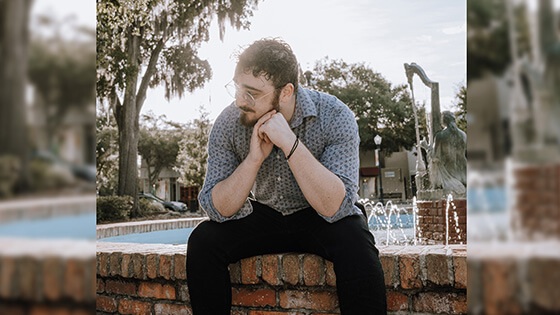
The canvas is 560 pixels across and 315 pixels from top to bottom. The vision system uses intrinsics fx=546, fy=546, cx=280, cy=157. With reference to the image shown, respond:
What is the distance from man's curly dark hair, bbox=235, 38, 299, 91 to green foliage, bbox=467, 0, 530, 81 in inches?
64.3

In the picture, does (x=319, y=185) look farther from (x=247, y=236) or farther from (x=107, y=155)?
(x=107, y=155)

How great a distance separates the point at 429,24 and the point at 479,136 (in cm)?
2407

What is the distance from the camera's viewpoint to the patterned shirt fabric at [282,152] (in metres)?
Result: 1.96

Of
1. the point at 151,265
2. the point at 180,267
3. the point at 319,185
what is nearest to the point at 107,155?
the point at 151,265

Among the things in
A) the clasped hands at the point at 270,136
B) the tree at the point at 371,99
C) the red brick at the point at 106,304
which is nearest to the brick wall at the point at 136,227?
the red brick at the point at 106,304

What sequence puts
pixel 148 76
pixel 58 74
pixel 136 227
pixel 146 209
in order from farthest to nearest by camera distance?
pixel 146 209 < pixel 148 76 < pixel 136 227 < pixel 58 74

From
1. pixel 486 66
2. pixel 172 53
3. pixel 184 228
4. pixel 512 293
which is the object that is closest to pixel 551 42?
pixel 486 66

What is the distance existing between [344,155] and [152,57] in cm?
1604

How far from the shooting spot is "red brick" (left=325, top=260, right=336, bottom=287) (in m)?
1.87

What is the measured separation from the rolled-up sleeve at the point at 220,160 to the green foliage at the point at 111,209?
13286 millimetres

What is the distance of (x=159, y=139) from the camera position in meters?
32.3

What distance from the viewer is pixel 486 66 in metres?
0.40

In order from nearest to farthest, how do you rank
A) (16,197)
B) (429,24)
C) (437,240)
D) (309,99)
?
(16,197) < (309,99) < (437,240) < (429,24)

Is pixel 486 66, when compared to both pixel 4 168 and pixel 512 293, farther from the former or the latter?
pixel 4 168
